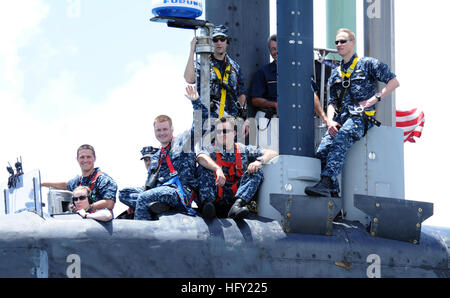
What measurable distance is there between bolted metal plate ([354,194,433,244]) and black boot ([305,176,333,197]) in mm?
385

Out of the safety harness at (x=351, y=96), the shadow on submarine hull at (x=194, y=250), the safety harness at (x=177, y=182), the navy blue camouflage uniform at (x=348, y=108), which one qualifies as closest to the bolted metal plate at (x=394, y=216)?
the shadow on submarine hull at (x=194, y=250)

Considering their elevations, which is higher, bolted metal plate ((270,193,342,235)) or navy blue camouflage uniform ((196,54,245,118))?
navy blue camouflage uniform ((196,54,245,118))

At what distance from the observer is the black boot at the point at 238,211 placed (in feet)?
39.5

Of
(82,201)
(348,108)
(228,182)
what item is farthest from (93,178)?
(348,108)

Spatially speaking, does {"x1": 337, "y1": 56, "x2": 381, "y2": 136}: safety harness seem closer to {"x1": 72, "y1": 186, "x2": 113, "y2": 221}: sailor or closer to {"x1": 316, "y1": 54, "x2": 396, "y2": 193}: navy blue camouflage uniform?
{"x1": 316, "y1": 54, "x2": 396, "y2": 193}: navy blue camouflage uniform

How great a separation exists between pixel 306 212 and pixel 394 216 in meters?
A: 1.25

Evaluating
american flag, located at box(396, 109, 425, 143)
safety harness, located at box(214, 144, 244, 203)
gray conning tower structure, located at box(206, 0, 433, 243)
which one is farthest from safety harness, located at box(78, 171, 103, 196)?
american flag, located at box(396, 109, 425, 143)

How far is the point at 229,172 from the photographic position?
12.5m

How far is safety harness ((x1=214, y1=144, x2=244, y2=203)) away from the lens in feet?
40.9

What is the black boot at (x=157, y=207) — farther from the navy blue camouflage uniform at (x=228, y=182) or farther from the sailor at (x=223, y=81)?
the sailor at (x=223, y=81)

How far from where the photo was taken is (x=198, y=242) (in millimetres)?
11719

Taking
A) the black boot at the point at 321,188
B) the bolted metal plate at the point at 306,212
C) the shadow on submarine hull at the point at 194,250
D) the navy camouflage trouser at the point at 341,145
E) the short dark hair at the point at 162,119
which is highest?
the short dark hair at the point at 162,119
